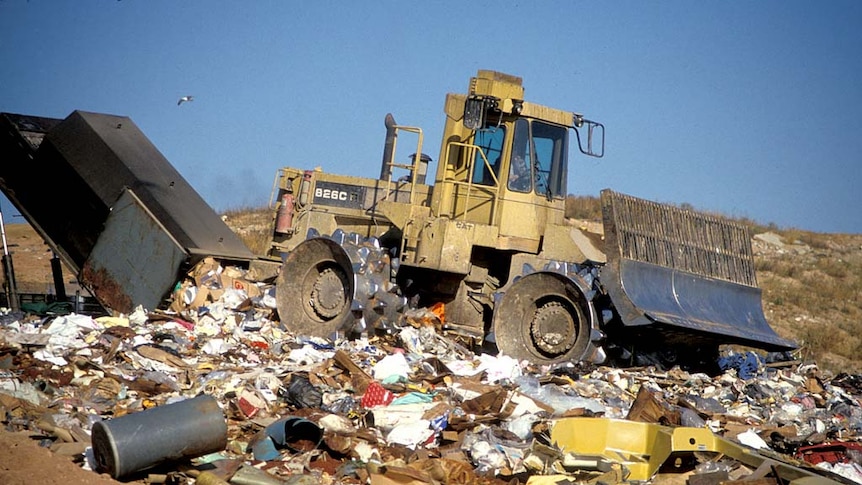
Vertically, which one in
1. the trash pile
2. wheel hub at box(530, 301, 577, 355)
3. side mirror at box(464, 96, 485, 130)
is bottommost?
the trash pile

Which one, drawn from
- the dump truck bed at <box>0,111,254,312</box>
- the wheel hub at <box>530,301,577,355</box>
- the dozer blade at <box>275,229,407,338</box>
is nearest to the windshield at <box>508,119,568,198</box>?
the wheel hub at <box>530,301,577,355</box>

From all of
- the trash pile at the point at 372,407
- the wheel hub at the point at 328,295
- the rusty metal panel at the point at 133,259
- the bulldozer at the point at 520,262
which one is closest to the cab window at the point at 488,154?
the bulldozer at the point at 520,262

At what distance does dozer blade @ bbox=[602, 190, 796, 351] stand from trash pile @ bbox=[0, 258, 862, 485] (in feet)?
1.71

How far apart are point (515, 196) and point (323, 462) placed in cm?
482

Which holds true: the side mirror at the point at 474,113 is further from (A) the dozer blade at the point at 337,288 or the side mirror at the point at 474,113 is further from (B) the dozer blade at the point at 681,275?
(A) the dozer blade at the point at 337,288

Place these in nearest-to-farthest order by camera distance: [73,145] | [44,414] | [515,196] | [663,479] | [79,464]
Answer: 1. [79,464]
2. [663,479]
3. [44,414]
4. [515,196]
5. [73,145]

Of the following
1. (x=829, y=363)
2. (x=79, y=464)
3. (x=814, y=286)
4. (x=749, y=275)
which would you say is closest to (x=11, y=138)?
(x=79, y=464)

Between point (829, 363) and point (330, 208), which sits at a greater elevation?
point (330, 208)

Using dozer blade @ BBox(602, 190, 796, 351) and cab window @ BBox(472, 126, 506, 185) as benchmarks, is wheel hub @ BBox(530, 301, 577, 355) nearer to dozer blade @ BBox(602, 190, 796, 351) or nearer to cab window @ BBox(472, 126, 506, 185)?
dozer blade @ BBox(602, 190, 796, 351)

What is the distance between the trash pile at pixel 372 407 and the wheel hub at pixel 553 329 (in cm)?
40

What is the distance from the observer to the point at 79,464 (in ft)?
18.0

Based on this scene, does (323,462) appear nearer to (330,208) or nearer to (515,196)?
(515,196)

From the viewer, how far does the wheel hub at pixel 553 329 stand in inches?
366

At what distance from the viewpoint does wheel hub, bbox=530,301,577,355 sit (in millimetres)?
9305
